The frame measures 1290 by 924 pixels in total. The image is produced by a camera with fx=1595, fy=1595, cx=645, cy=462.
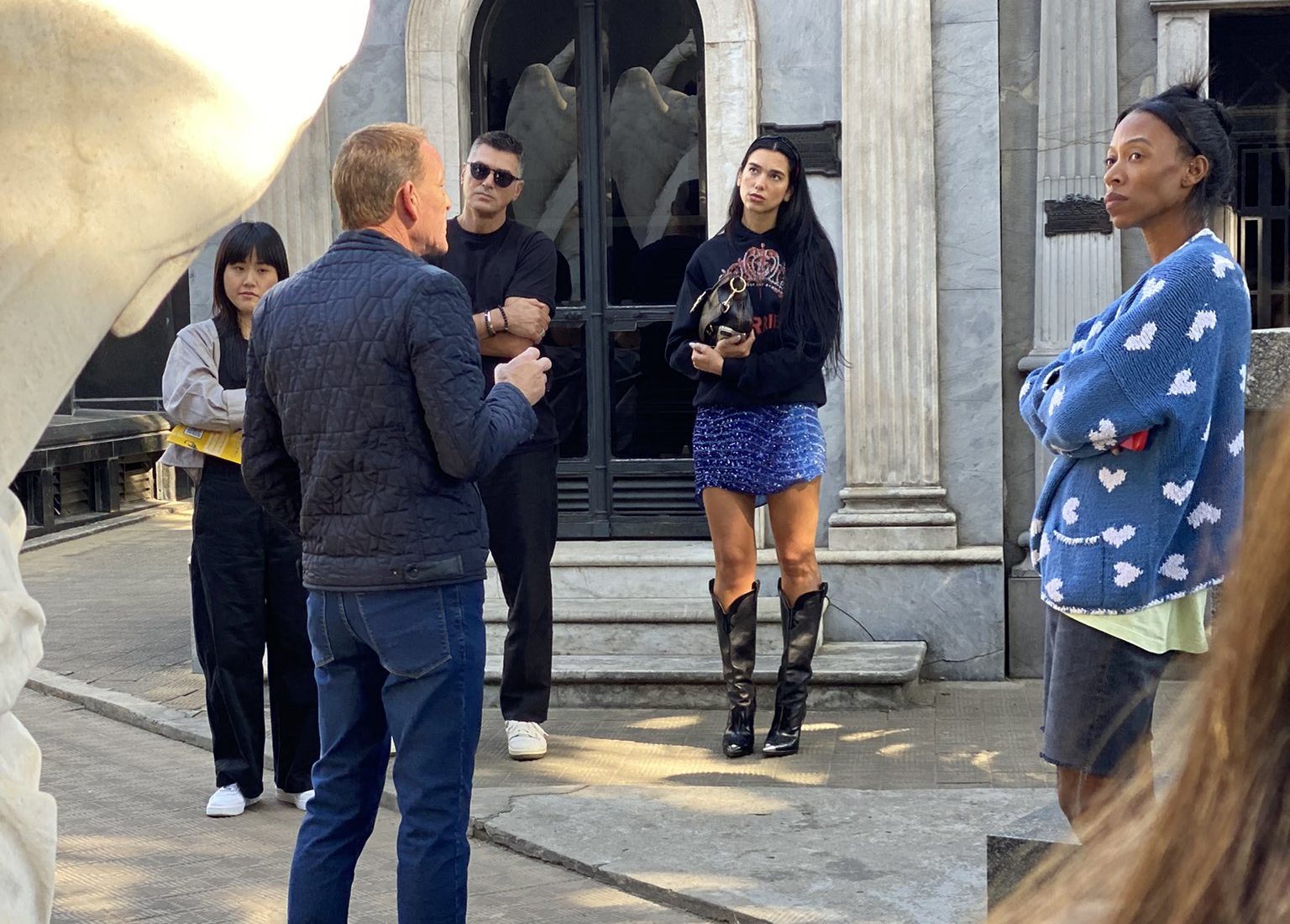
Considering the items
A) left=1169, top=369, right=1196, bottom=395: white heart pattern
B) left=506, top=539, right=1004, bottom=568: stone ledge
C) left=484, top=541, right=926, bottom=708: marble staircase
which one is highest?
left=1169, top=369, right=1196, bottom=395: white heart pattern

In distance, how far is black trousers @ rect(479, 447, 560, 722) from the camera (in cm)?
571

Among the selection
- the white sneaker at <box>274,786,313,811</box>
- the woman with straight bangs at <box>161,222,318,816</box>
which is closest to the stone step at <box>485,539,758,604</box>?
the white sneaker at <box>274,786,313,811</box>

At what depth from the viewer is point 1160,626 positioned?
3156mm

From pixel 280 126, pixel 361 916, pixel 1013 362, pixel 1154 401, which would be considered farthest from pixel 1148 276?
pixel 1013 362

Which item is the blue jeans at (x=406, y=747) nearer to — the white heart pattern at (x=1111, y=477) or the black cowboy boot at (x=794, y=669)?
the white heart pattern at (x=1111, y=477)

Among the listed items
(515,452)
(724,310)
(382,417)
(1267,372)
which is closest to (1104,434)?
(1267,372)

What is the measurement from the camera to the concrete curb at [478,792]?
4379 millimetres

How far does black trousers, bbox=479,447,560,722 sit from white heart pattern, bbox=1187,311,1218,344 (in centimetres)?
298

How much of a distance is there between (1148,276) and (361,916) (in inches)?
106

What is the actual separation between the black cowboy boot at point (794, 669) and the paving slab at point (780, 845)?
1.35ft

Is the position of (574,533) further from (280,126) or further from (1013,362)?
(280,126)

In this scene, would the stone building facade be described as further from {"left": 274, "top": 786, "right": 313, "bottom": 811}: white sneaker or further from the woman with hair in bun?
the woman with hair in bun

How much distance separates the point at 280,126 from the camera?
1731mm

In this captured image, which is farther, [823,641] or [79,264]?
[823,641]
